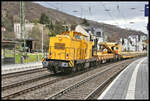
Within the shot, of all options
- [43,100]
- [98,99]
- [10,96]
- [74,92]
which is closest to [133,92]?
[98,99]

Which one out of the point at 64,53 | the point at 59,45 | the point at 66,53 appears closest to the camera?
the point at 66,53

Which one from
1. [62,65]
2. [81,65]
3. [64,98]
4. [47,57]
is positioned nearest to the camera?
[64,98]

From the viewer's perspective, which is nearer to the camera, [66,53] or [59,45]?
[66,53]

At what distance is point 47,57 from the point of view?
16891mm

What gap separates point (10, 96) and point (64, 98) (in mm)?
2238

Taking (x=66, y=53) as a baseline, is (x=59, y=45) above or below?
above

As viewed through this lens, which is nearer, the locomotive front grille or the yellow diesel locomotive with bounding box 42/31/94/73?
the yellow diesel locomotive with bounding box 42/31/94/73

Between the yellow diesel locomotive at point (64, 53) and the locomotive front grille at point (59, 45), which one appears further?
the locomotive front grille at point (59, 45)

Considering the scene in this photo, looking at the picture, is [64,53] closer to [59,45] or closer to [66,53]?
[66,53]

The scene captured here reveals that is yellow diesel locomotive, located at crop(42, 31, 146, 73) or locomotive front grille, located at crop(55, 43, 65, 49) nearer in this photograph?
yellow diesel locomotive, located at crop(42, 31, 146, 73)

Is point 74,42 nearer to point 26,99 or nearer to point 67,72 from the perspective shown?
point 67,72

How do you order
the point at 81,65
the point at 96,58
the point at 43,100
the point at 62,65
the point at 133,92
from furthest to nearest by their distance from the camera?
the point at 96,58
the point at 81,65
the point at 62,65
the point at 133,92
the point at 43,100

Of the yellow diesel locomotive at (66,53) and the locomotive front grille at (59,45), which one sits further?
the locomotive front grille at (59,45)

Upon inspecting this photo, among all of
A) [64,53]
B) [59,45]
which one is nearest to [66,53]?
[64,53]
